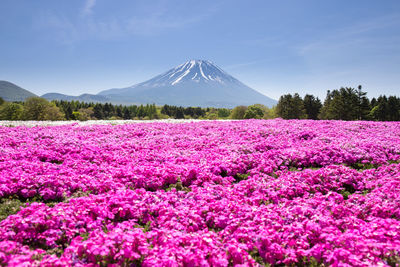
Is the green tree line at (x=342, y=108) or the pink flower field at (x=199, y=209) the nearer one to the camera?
the pink flower field at (x=199, y=209)

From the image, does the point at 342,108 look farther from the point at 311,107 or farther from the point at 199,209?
the point at 199,209

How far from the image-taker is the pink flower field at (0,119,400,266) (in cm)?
495

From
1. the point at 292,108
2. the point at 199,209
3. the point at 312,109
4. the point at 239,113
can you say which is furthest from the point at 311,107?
the point at 199,209

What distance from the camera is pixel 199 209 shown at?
7.29m

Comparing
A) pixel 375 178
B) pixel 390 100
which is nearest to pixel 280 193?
pixel 375 178

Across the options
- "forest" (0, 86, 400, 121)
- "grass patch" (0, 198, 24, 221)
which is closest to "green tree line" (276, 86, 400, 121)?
"forest" (0, 86, 400, 121)

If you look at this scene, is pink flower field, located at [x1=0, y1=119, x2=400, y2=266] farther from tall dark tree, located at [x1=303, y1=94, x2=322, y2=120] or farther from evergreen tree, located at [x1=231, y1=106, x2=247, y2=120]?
evergreen tree, located at [x1=231, y1=106, x2=247, y2=120]

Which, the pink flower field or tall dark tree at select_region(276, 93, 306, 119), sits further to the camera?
tall dark tree at select_region(276, 93, 306, 119)

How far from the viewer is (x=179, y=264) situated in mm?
4637

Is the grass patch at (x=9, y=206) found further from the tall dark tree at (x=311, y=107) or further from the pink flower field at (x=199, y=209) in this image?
the tall dark tree at (x=311, y=107)

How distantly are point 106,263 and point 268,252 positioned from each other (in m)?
3.39

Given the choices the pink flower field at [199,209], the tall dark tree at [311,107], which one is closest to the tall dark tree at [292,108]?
the tall dark tree at [311,107]

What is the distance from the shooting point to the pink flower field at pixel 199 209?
4945mm

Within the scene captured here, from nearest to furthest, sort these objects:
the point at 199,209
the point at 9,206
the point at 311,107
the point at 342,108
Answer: the point at 199,209
the point at 9,206
the point at 342,108
the point at 311,107
